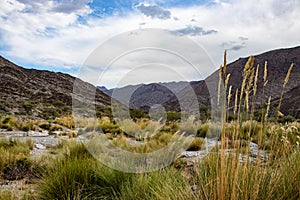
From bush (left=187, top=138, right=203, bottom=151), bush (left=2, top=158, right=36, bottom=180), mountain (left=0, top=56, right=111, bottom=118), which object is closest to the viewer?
bush (left=2, top=158, right=36, bottom=180)

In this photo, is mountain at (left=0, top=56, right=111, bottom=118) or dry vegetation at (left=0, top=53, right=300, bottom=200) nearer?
dry vegetation at (left=0, top=53, right=300, bottom=200)

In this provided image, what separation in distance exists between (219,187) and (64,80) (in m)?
53.7

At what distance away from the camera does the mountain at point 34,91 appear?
3073cm

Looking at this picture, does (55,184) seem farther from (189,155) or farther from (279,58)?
(279,58)

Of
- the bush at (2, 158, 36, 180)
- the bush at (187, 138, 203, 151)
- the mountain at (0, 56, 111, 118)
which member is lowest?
the bush at (2, 158, 36, 180)

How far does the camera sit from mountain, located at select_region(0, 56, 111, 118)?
101 feet

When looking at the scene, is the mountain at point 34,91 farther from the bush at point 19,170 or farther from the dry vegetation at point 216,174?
the dry vegetation at point 216,174

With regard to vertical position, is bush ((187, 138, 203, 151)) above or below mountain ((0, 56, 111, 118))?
below

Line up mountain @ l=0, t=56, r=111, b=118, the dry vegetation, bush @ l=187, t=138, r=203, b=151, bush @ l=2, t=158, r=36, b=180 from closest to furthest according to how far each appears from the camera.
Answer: the dry vegetation < bush @ l=2, t=158, r=36, b=180 < bush @ l=187, t=138, r=203, b=151 < mountain @ l=0, t=56, r=111, b=118

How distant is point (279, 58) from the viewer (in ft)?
201

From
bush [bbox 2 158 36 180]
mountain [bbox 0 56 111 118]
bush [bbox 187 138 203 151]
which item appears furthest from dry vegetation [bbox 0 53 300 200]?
mountain [bbox 0 56 111 118]

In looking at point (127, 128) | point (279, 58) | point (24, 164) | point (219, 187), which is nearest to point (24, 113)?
point (127, 128)

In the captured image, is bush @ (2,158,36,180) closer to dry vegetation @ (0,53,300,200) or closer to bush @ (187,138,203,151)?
dry vegetation @ (0,53,300,200)

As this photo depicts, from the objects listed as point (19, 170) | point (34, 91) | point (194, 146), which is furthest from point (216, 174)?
point (34, 91)
